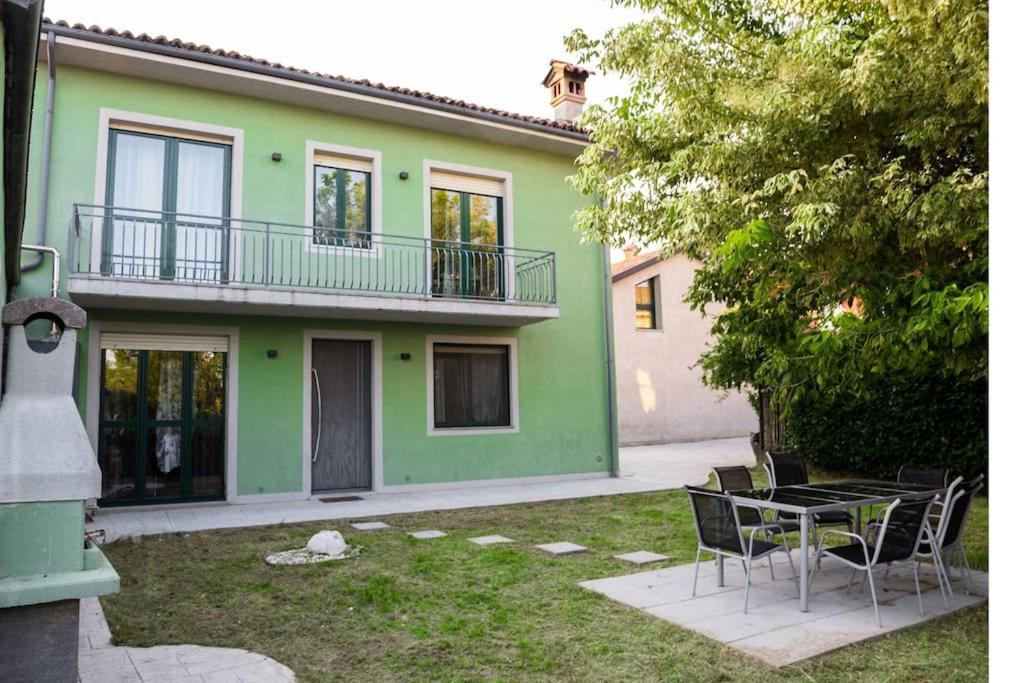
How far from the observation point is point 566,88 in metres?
13.7

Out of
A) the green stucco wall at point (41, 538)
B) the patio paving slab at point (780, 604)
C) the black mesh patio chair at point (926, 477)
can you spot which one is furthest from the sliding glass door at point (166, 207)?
the black mesh patio chair at point (926, 477)

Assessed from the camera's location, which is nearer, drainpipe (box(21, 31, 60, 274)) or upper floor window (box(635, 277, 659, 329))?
drainpipe (box(21, 31, 60, 274))

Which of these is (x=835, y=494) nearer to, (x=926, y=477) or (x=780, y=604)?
(x=780, y=604)

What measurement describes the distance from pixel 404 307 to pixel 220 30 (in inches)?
186

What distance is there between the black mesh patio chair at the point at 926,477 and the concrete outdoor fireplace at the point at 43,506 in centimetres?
619

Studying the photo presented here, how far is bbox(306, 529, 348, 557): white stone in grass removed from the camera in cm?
661

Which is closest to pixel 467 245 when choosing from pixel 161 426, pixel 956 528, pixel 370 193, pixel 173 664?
pixel 370 193

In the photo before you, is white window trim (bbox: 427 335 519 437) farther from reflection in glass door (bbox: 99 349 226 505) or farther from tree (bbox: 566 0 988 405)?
tree (bbox: 566 0 988 405)

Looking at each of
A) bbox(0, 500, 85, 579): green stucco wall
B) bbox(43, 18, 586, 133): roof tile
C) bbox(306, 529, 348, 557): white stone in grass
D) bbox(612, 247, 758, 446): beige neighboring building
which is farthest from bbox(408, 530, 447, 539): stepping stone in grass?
bbox(612, 247, 758, 446): beige neighboring building

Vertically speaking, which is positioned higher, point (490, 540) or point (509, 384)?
point (509, 384)

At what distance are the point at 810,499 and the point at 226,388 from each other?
7891 millimetres

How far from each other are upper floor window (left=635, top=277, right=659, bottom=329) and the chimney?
8.87 meters

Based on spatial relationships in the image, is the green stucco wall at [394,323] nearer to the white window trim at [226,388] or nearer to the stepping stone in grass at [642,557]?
the white window trim at [226,388]
